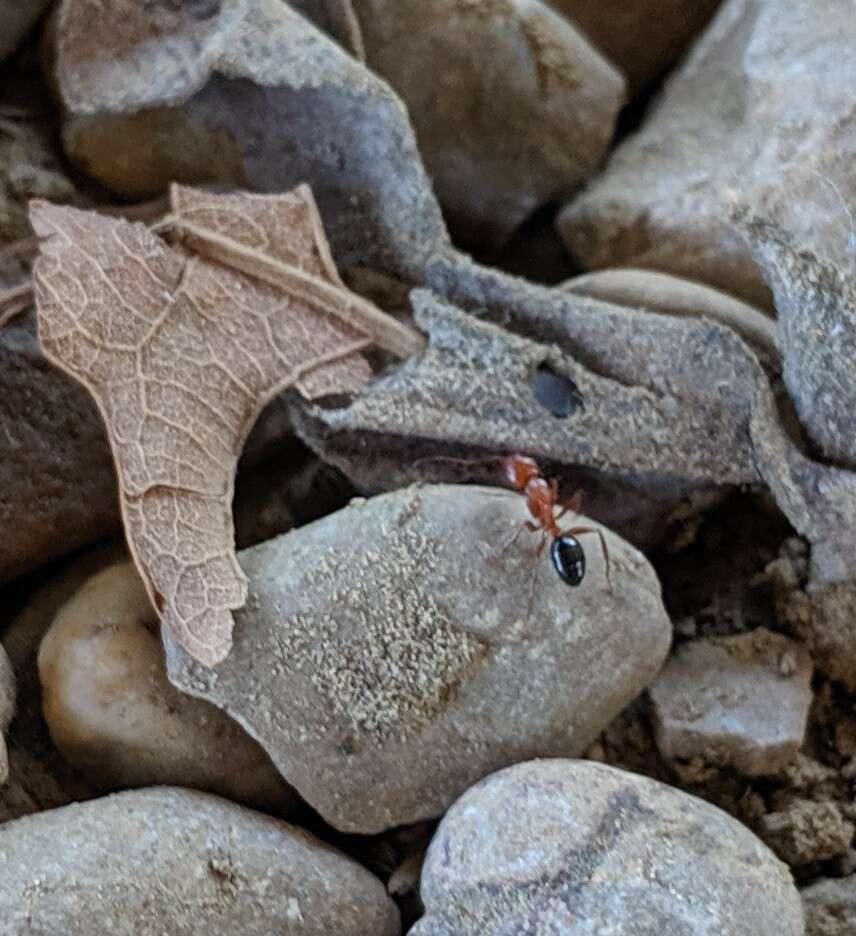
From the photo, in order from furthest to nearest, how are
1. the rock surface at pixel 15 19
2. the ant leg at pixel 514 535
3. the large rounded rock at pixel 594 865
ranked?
the rock surface at pixel 15 19 < the ant leg at pixel 514 535 < the large rounded rock at pixel 594 865

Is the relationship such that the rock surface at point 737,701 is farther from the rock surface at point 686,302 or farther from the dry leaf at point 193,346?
the dry leaf at point 193,346


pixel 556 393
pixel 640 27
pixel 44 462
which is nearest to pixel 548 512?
pixel 556 393

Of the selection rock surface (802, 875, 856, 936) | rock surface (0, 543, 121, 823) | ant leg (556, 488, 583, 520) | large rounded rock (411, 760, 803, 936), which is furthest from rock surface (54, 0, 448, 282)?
rock surface (802, 875, 856, 936)

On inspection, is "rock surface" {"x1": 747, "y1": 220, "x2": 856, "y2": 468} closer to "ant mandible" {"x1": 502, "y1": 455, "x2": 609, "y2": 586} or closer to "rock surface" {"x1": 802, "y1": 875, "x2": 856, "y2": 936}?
"ant mandible" {"x1": 502, "y1": 455, "x2": 609, "y2": 586}

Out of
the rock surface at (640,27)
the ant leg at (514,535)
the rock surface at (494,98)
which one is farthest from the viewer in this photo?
the rock surface at (640,27)

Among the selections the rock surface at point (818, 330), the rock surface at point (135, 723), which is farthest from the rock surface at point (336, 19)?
the rock surface at point (135, 723)

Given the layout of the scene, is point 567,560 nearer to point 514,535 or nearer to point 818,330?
point 514,535
